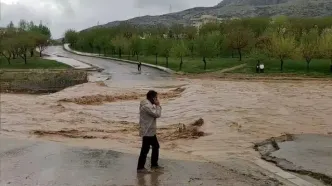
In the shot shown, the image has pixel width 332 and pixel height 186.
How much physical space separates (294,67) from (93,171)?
5504 centimetres

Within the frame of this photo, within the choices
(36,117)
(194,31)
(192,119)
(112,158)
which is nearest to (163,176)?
(112,158)

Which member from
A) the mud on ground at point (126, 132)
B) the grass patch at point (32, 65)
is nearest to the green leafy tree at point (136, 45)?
the grass patch at point (32, 65)

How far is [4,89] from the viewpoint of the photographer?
172 ft

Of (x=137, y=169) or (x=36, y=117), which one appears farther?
(x=36, y=117)

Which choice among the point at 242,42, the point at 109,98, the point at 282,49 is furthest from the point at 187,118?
the point at 242,42

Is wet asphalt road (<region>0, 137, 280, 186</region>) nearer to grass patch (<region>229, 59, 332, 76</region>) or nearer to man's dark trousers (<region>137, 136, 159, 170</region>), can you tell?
man's dark trousers (<region>137, 136, 159, 170</region>)

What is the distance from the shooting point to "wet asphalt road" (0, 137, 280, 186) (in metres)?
10.6

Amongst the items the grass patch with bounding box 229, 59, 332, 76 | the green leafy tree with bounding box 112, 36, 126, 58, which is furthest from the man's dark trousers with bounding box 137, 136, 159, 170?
the green leafy tree with bounding box 112, 36, 126, 58

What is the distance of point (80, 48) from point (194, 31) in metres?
45.1

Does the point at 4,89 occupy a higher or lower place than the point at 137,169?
lower

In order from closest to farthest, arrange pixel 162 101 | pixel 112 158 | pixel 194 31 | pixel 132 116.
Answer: pixel 112 158 → pixel 132 116 → pixel 162 101 → pixel 194 31

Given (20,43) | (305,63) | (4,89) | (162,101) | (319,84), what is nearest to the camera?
(162,101)

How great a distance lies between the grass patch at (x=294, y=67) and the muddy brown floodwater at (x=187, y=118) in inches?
718

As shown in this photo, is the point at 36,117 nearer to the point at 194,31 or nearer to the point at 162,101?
the point at 162,101
